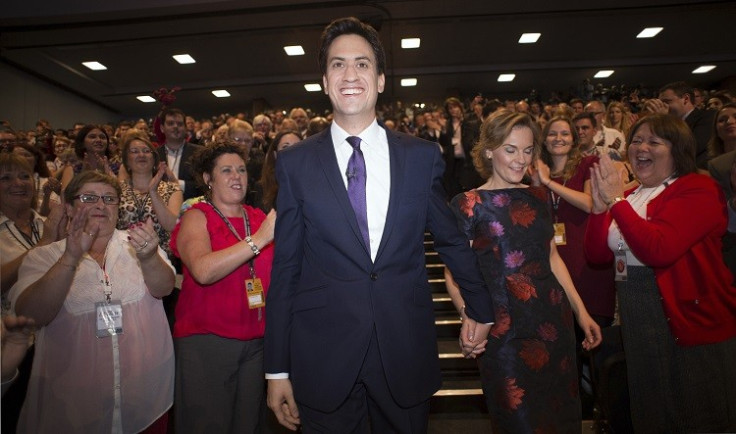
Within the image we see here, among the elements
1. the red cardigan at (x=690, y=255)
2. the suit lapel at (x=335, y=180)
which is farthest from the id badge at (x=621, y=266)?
the suit lapel at (x=335, y=180)

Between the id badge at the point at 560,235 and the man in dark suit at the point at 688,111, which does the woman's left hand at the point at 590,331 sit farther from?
the man in dark suit at the point at 688,111

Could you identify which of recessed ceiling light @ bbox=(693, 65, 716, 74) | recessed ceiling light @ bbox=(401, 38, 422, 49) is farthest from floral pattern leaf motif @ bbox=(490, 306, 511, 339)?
recessed ceiling light @ bbox=(693, 65, 716, 74)

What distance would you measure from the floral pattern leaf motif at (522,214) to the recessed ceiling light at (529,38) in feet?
25.9

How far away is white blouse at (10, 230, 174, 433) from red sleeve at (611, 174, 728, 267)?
215 centimetres

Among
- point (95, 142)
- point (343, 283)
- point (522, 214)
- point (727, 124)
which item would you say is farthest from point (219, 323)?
point (727, 124)

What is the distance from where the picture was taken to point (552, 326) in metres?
1.92

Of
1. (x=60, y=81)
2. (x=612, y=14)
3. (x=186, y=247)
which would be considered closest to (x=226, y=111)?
(x=60, y=81)

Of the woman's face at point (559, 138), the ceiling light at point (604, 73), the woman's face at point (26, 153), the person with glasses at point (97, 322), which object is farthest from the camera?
the ceiling light at point (604, 73)

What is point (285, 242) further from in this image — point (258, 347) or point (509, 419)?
point (509, 419)

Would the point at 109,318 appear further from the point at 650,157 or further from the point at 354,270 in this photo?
the point at 650,157

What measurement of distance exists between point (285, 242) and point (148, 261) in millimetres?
956

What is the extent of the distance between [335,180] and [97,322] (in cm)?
130

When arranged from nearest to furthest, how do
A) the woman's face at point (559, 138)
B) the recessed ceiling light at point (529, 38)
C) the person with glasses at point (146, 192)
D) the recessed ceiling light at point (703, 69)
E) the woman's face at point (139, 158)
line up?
the person with glasses at point (146, 192) < the woman's face at point (139, 158) < the woman's face at point (559, 138) < the recessed ceiling light at point (529, 38) < the recessed ceiling light at point (703, 69)

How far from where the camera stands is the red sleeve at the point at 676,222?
1.86 m
